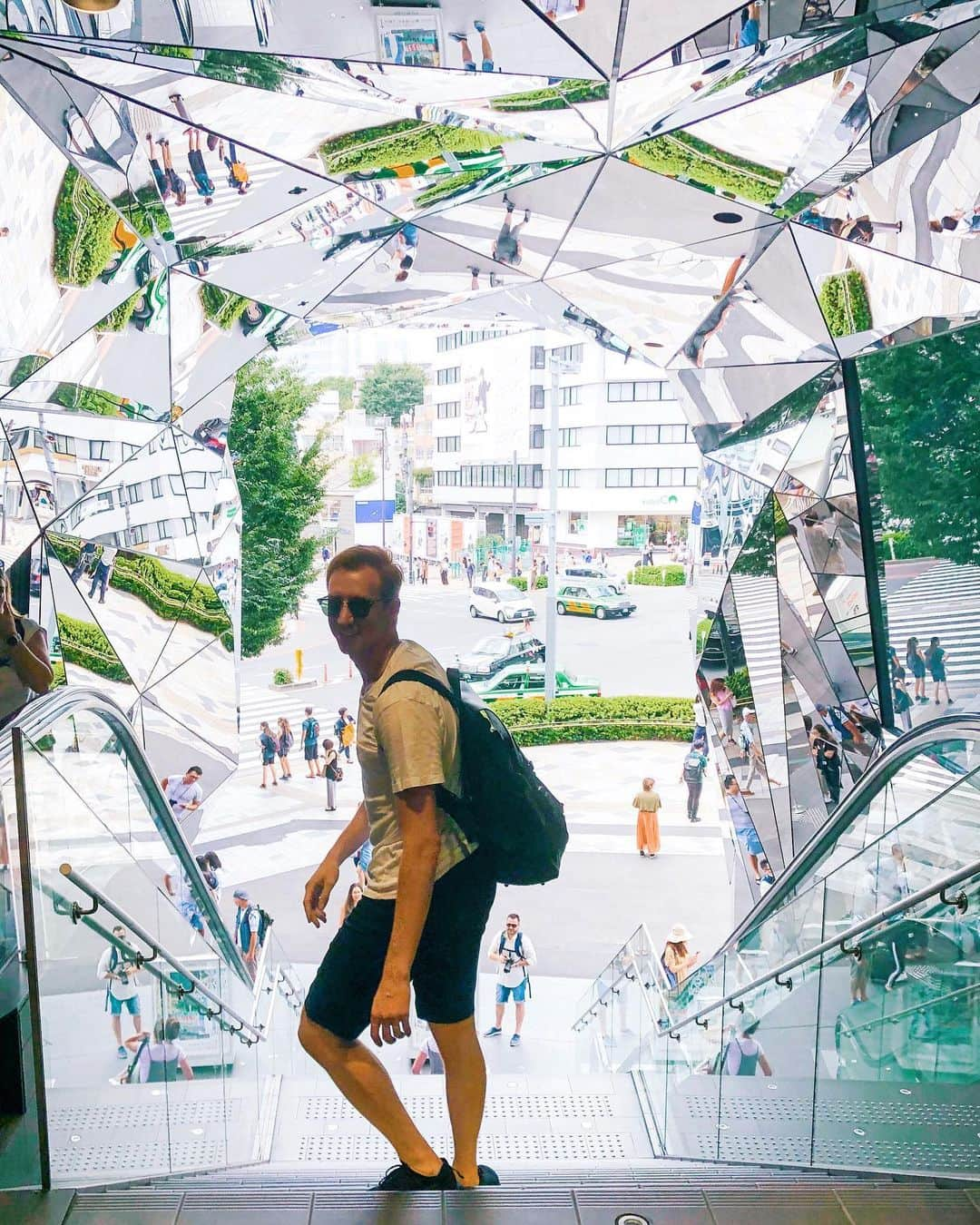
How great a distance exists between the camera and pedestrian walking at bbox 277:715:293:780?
15930 millimetres

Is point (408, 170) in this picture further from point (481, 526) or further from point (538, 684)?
point (481, 526)

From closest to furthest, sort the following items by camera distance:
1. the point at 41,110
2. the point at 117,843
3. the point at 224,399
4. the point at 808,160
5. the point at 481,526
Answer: the point at 117,843, the point at 41,110, the point at 808,160, the point at 224,399, the point at 481,526

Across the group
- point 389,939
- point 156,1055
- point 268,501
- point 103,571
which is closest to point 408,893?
point 389,939

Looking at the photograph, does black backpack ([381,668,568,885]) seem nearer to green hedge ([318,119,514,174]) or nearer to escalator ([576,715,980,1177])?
escalator ([576,715,980,1177])

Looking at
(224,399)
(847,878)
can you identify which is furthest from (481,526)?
(847,878)

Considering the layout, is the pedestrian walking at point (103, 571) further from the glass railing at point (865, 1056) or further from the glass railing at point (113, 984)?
the glass railing at point (865, 1056)

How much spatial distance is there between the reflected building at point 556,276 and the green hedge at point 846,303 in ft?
0.08

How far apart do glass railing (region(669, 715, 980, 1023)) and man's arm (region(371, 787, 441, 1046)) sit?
6.70 feet

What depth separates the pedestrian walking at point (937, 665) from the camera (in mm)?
6402

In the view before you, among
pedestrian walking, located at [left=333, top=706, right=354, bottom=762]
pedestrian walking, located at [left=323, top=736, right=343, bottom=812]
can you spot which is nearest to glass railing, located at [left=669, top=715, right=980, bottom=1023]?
pedestrian walking, located at [left=323, top=736, right=343, bottom=812]

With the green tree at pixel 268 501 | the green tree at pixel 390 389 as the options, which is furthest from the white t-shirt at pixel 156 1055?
the green tree at pixel 390 389

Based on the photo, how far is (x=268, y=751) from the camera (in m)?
15.9

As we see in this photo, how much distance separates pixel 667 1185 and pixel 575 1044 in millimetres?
6519

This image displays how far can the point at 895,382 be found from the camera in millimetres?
6672
